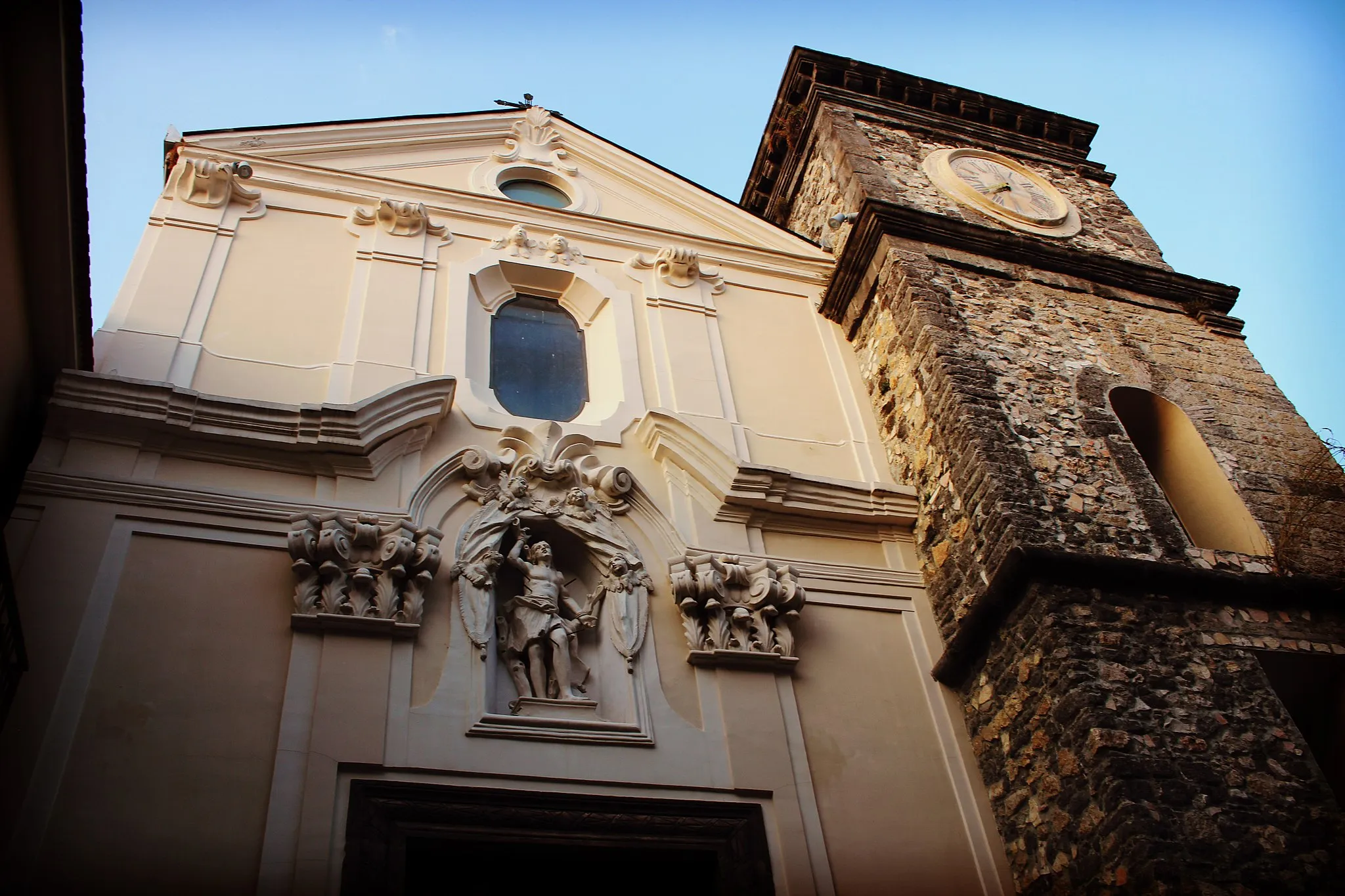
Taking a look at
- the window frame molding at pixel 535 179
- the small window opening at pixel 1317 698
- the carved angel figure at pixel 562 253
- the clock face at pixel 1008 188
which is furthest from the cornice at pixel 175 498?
the clock face at pixel 1008 188

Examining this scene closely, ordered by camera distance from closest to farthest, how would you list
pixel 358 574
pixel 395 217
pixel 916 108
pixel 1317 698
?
pixel 358 574
pixel 1317 698
pixel 395 217
pixel 916 108

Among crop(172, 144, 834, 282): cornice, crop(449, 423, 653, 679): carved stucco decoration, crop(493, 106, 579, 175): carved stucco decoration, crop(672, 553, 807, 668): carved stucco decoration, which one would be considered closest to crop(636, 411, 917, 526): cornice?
crop(449, 423, 653, 679): carved stucco decoration

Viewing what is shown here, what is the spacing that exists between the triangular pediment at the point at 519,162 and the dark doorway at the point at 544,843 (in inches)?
228

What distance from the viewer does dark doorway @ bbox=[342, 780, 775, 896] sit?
5227 millimetres

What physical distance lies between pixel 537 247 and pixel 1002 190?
473 cm

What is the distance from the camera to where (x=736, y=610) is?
6.66 meters

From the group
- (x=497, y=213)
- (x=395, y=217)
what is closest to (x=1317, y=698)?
(x=497, y=213)

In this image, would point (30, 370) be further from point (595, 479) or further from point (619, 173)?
point (619, 173)

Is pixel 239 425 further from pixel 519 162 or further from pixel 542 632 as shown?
pixel 519 162

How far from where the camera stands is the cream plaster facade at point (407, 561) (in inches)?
207

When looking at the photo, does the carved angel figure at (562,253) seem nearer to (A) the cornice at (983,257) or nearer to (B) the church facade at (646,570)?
(B) the church facade at (646,570)

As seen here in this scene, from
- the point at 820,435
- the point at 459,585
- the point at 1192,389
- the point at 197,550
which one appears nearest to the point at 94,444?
the point at 197,550

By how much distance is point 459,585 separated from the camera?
6383 millimetres

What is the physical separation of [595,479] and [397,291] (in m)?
2.36
